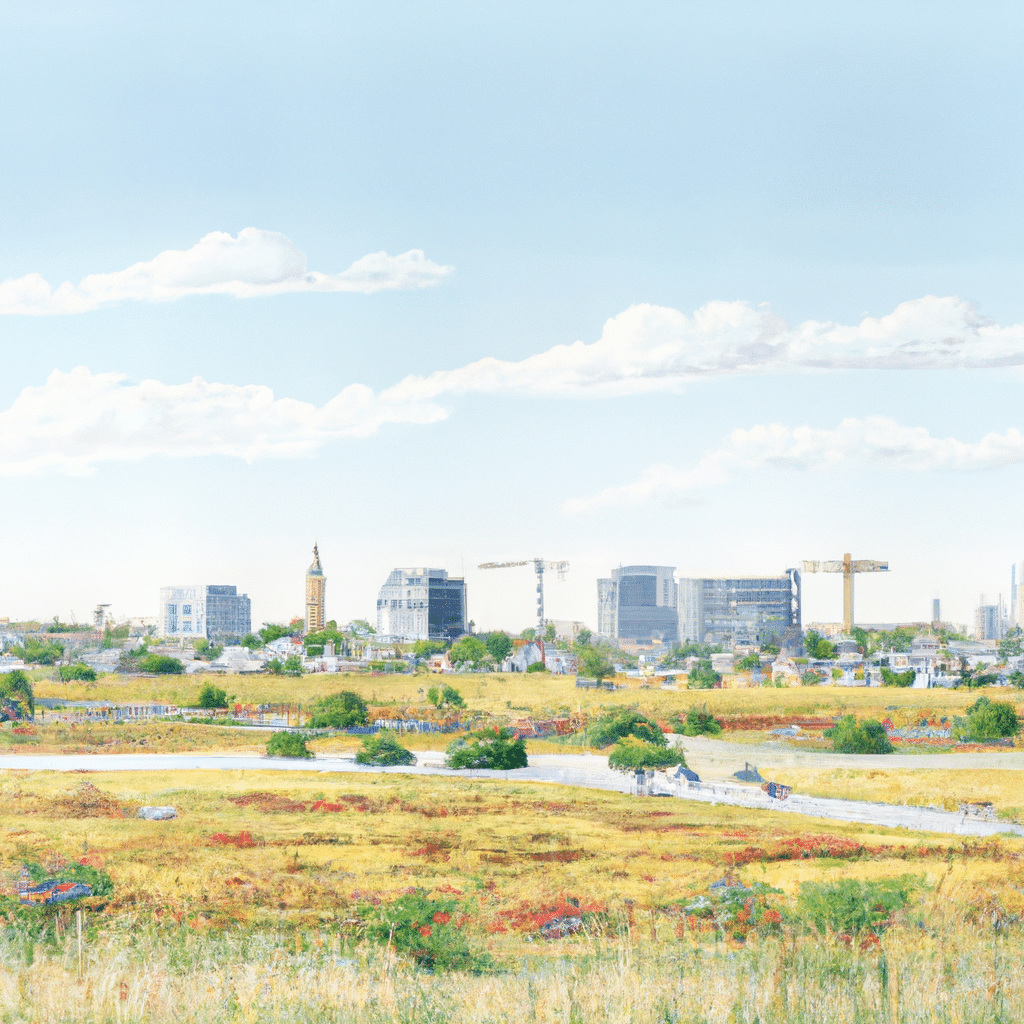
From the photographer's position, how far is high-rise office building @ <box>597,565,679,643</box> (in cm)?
18312

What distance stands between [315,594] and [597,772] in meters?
115

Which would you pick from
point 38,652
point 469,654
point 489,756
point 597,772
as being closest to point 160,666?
point 38,652

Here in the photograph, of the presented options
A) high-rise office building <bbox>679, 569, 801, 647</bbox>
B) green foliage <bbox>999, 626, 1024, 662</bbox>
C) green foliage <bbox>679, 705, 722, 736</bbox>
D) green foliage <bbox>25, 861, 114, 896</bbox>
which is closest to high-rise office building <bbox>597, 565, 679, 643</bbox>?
high-rise office building <bbox>679, 569, 801, 647</bbox>

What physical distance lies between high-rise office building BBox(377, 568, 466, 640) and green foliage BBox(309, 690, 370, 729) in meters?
111

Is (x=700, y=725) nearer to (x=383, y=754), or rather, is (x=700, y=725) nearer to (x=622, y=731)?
(x=622, y=731)

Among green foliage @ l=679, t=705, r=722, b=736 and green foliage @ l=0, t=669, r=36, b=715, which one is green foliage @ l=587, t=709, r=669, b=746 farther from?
green foliage @ l=0, t=669, r=36, b=715

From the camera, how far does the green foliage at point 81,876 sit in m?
15.1

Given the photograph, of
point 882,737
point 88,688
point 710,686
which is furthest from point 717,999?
point 710,686

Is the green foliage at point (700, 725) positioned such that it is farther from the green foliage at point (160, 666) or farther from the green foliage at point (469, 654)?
the green foliage at point (469, 654)

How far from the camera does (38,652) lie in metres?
66.3

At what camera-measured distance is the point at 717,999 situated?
25.5 ft

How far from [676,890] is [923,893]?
3673 mm

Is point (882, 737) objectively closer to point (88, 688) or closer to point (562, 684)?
point (562, 684)

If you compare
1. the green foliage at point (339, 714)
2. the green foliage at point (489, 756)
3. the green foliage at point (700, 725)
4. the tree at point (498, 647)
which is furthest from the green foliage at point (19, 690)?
the tree at point (498, 647)
